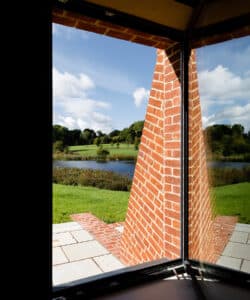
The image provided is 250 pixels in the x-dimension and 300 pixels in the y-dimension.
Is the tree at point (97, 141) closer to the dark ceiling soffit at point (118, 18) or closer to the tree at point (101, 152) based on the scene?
the tree at point (101, 152)

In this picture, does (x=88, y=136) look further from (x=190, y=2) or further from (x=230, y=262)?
(x=230, y=262)

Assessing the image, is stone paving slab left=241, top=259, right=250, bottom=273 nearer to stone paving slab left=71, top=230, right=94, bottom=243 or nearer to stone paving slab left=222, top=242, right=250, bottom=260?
stone paving slab left=222, top=242, right=250, bottom=260

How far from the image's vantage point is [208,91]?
1.89 metres

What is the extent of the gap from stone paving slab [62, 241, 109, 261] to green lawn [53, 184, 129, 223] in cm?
174

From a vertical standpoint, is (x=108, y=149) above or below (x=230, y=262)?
above

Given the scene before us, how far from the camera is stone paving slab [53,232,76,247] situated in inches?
137

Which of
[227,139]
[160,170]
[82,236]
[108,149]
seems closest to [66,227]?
[82,236]

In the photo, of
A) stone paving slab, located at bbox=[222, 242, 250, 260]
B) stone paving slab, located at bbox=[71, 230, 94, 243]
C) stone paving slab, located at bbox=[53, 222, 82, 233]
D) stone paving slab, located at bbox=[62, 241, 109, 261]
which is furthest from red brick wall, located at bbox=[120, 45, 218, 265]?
stone paving slab, located at bbox=[53, 222, 82, 233]

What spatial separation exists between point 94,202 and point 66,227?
150 centimetres

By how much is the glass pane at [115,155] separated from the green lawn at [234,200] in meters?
0.35

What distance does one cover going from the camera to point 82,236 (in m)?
3.90

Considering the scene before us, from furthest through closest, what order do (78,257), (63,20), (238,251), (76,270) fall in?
(78,257) → (76,270) → (238,251) → (63,20)

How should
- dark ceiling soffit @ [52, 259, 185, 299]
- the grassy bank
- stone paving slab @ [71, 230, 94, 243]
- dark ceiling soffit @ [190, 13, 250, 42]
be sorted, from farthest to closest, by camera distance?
stone paving slab @ [71, 230, 94, 243], the grassy bank, dark ceiling soffit @ [190, 13, 250, 42], dark ceiling soffit @ [52, 259, 185, 299]
